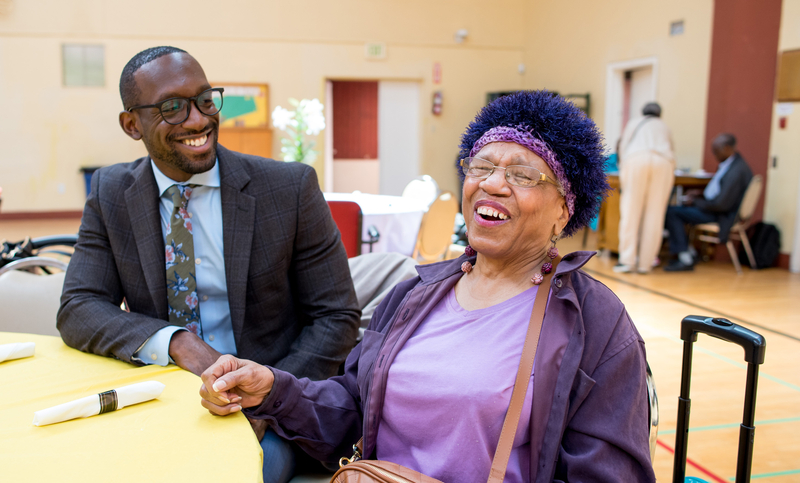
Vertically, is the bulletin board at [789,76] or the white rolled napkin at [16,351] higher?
the bulletin board at [789,76]

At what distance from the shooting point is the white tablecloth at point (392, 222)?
4.00m

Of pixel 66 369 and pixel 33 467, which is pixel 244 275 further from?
pixel 33 467

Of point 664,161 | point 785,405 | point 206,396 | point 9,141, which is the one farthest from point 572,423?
point 9,141

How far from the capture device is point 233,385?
1.11 meters

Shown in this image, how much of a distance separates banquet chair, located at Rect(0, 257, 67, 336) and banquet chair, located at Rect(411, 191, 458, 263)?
107 inches

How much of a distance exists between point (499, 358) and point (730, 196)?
6.22 metres

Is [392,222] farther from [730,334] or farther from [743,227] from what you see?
[743,227]

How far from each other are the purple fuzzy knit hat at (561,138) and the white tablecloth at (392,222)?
103 inches

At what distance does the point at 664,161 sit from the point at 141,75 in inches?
230

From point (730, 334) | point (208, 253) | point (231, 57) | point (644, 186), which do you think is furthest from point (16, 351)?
point (231, 57)

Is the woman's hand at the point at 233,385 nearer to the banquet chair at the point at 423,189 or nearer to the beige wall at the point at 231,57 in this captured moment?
the banquet chair at the point at 423,189

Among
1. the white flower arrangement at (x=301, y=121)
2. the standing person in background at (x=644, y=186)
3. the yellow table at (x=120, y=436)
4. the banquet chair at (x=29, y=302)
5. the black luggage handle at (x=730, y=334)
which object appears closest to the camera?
the yellow table at (x=120, y=436)

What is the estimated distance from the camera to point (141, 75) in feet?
5.15

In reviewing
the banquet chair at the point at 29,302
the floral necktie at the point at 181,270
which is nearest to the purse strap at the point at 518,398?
the floral necktie at the point at 181,270
